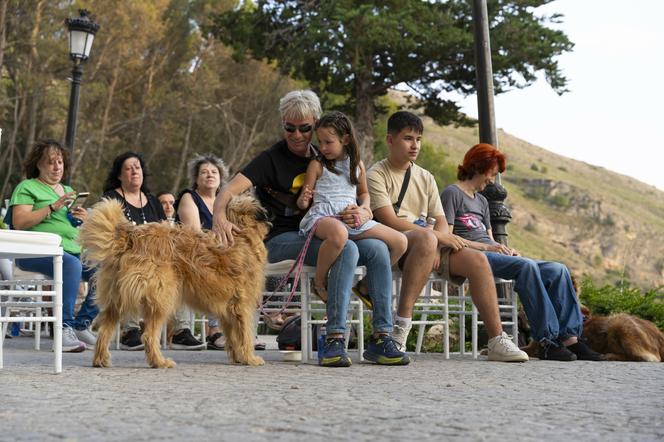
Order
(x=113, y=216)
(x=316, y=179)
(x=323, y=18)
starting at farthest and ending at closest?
(x=323, y=18) → (x=316, y=179) → (x=113, y=216)

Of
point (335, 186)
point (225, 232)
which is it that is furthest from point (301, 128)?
point (225, 232)

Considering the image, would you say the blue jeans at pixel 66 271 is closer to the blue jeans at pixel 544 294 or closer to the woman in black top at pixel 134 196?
the woman in black top at pixel 134 196

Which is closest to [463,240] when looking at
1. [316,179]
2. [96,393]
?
[316,179]

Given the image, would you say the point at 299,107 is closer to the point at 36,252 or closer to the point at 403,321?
the point at 403,321

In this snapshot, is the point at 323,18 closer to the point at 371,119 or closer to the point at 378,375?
the point at 371,119

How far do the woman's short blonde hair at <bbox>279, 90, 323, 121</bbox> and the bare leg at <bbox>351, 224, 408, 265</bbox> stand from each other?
92 cm

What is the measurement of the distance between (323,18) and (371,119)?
3.66m

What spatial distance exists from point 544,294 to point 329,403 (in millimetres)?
3624

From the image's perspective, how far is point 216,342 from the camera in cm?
921

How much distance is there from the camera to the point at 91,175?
104 ft

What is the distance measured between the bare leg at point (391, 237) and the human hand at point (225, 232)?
859 millimetres

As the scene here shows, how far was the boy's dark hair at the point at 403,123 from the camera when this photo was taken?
23.5ft

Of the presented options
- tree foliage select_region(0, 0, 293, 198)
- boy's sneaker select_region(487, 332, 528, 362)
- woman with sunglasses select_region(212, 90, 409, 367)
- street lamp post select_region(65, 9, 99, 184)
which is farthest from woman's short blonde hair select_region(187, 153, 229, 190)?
tree foliage select_region(0, 0, 293, 198)

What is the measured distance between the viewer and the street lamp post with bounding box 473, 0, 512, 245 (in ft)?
31.1
